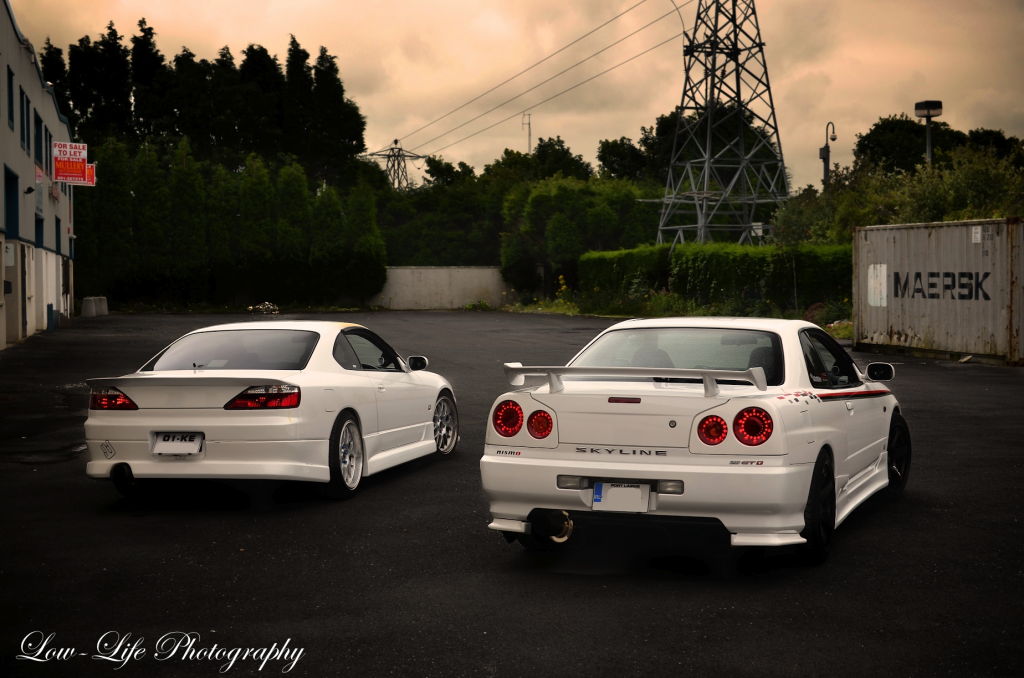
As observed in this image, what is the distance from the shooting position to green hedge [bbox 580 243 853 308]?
32969mm

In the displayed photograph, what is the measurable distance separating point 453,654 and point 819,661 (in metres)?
1.49

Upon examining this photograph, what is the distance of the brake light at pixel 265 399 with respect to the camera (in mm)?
7355

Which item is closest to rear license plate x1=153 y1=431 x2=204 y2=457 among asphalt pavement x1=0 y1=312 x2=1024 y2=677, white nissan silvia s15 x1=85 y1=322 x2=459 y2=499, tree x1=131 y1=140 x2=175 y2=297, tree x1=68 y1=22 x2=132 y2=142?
white nissan silvia s15 x1=85 y1=322 x2=459 y2=499

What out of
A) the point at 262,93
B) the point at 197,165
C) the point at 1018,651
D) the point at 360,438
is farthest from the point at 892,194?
the point at 262,93

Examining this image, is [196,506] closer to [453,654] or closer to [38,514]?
[38,514]

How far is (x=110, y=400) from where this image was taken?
756cm

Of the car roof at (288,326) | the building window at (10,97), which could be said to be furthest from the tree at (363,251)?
the car roof at (288,326)

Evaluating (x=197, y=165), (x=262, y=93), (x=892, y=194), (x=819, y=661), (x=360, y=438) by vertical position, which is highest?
(x=262, y=93)

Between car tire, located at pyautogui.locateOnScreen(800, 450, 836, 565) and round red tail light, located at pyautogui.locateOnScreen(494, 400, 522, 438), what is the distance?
160 cm

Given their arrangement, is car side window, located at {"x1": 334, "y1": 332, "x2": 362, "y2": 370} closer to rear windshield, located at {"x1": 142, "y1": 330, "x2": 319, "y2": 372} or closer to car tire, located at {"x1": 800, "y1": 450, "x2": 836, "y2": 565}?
rear windshield, located at {"x1": 142, "y1": 330, "x2": 319, "y2": 372}

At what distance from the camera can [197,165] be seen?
197ft

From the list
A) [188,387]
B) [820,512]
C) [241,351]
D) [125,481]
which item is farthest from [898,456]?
[125,481]

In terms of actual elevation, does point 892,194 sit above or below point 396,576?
above

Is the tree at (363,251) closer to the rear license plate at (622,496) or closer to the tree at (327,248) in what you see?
the tree at (327,248)
